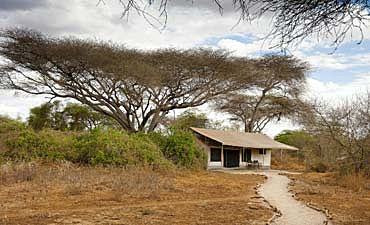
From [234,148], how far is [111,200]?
22.4m

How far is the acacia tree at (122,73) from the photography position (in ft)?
83.8

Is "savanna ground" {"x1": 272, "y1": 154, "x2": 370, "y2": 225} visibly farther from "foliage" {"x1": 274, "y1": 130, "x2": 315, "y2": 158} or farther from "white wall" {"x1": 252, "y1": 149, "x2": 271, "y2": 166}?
"foliage" {"x1": 274, "y1": 130, "x2": 315, "y2": 158}

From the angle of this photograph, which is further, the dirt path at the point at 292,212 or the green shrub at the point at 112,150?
the green shrub at the point at 112,150

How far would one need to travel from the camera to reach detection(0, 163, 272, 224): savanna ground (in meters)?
9.07

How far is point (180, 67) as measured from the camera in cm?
2780

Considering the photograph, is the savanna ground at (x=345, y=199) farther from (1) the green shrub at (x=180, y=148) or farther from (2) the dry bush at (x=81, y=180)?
(1) the green shrub at (x=180, y=148)

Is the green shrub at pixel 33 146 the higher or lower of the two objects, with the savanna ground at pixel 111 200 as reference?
higher

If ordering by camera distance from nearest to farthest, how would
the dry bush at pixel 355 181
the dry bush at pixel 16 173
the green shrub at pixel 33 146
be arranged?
the dry bush at pixel 16 173 < the dry bush at pixel 355 181 < the green shrub at pixel 33 146

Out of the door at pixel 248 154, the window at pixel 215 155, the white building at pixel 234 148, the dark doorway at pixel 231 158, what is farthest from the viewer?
the door at pixel 248 154

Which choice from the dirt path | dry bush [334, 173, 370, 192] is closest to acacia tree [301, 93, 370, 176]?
dry bush [334, 173, 370, 192]

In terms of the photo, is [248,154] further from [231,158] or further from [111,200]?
[111,200]

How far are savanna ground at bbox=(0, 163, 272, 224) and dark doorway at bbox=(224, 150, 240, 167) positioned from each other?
1545 centimetres

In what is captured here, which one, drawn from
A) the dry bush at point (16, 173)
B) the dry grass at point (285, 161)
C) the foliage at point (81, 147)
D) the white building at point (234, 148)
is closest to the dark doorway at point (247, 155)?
the white building at point (234, 148)

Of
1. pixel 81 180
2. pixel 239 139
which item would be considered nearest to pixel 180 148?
pixel 239 139
